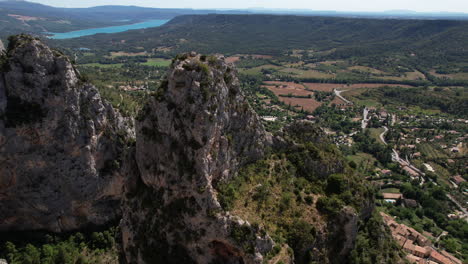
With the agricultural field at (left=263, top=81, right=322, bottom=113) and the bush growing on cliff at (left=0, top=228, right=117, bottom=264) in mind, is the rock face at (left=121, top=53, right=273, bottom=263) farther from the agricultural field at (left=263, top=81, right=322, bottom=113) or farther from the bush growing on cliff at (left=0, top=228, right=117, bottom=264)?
the agricultural field at (left=263, top=81, right=322, bottom=113)

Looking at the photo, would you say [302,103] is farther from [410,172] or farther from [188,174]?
[188,174]

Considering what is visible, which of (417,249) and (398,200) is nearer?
(417,249)

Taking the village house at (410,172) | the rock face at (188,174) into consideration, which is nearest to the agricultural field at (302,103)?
the village house at (410,172)

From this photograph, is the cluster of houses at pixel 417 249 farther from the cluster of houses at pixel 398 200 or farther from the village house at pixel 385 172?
the village house at pixel 385 172

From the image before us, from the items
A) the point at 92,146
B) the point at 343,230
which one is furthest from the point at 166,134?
the point at 343,230

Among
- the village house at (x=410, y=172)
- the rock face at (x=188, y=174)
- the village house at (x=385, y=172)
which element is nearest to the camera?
the rock face at (x=188, y=174)

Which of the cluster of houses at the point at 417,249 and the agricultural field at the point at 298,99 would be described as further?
the agricultural field at the point at 298,99

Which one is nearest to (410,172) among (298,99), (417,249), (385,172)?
(385,172)
